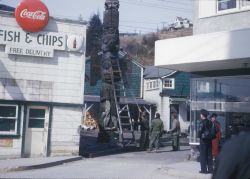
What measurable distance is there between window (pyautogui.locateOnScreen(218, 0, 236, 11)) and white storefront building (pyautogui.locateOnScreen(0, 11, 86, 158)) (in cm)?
571

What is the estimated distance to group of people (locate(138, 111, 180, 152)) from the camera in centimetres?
1794

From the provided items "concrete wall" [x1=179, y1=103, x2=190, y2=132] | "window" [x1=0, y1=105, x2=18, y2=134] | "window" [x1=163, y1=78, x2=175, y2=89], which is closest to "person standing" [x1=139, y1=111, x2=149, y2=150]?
"window" [x1=0, y1=105, x2=18, y2=134]

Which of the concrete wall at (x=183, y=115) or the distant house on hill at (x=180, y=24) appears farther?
the distant house on hill at (x=180, y=24)

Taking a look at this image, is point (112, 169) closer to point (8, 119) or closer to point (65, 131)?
point (65, 131)

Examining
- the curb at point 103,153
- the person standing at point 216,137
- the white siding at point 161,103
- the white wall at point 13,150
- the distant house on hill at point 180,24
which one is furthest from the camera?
the distant house on hill at point 180,24

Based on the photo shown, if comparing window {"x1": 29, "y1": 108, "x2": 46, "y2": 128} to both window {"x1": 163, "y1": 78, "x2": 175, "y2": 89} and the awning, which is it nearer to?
the awning

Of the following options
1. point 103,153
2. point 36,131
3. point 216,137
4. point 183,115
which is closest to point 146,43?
point 183,115

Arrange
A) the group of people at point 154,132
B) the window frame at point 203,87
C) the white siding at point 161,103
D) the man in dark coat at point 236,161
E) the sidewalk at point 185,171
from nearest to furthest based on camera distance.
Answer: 1. the man in dark coat at point 236,161
2. the sidewalk at point 185,171
3. the window frame at point 203,87
4. the group of people at point 154,132
5. the white siding at point 161,103

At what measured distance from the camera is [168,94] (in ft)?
127

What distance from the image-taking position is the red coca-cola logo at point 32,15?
15.1 m

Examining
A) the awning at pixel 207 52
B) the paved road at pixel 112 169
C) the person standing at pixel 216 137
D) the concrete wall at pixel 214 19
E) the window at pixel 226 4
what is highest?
the window at pixel 226 4

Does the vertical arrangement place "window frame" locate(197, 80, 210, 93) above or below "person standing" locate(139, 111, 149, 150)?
above

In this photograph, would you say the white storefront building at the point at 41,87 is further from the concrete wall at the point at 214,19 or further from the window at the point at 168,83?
the window at the point at 168,83

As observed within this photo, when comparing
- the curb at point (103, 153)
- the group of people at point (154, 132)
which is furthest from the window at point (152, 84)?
the curb at point (103, 153)
